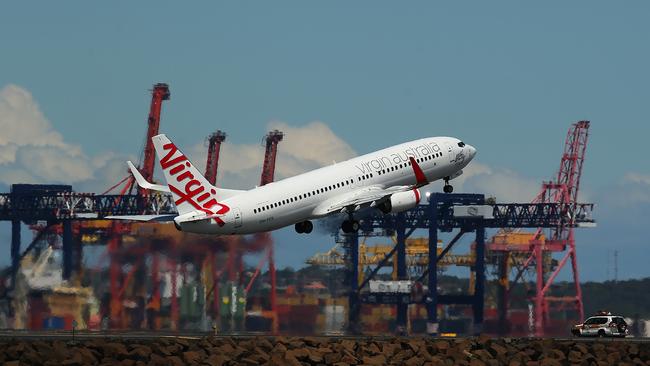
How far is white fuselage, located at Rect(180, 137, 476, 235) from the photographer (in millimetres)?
96688

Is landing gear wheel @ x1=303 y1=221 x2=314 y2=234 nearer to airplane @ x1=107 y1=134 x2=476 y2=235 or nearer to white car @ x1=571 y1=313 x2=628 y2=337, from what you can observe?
airplane @ x1=107 y1=134 x2=476 y2=235

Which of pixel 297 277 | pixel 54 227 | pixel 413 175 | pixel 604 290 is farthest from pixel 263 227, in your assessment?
pixel 54 227

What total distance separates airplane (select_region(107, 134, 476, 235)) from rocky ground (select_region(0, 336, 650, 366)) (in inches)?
448

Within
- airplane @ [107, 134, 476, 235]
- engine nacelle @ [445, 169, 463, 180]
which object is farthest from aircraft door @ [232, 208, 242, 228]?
engine nacelle @ [445, 169, 463, 180]

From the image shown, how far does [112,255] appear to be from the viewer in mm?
112500

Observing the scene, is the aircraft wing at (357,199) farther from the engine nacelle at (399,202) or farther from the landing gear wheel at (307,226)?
the landing gear wheel at (307,226)

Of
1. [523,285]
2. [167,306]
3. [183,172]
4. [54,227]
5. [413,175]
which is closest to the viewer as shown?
[183,172]

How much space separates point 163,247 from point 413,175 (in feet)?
66.8

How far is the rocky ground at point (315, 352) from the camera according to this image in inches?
3012

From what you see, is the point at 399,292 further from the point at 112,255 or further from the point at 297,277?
the point at 112,255

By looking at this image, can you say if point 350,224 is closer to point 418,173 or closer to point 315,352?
point 418,173

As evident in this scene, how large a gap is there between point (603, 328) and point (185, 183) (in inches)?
1247

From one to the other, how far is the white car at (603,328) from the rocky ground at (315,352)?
55.1 ft

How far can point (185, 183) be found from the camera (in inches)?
3826
